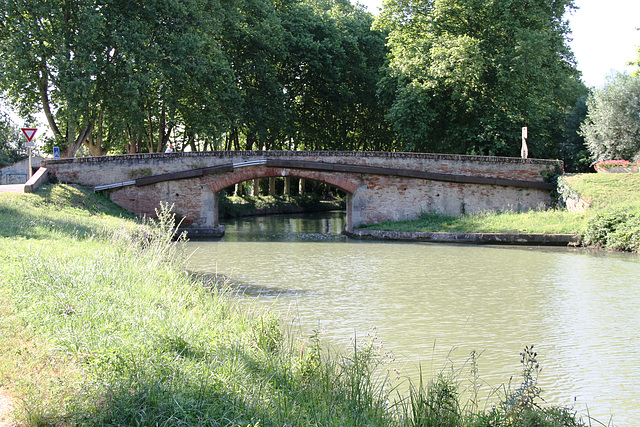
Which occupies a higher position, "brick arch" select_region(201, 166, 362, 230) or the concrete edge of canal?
"brick arch" select_region(201, 166, 362, 230)

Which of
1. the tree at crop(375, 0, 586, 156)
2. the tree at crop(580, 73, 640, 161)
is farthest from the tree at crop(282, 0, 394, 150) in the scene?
the tree at crop(580, 73, 640, 161)

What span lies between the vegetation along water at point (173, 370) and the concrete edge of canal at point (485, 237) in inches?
516

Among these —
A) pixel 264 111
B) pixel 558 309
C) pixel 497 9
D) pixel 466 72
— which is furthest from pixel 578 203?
pixel 264 111

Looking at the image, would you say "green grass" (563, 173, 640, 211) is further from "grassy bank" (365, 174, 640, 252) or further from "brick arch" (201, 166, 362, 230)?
"brick arch" (201, 166, 362, 230)

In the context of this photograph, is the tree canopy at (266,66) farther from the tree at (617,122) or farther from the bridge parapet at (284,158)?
the tree at (617,122)

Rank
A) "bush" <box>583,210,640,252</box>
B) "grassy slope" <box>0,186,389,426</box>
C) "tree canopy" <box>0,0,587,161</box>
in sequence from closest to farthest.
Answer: "grassy slope" <box>0,186,389,426</box>, "bush" <box>583,210,640,252</box>, "tree canopy" <box>0,0,587,161</box>

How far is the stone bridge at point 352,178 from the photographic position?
21.7 m

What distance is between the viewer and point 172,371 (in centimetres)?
409

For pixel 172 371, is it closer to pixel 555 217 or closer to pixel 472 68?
pixel 555 217

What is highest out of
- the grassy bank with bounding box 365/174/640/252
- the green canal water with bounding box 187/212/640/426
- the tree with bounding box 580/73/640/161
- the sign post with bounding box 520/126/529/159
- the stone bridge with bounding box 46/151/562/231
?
the tree with bounding box 580/73/640/161

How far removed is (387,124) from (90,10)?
1939 centimetres

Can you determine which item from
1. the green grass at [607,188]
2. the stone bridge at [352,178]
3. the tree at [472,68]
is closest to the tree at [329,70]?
the tree at [472,68]

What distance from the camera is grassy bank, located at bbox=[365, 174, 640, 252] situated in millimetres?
16500

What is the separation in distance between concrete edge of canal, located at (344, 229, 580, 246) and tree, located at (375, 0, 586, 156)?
7004 mm
